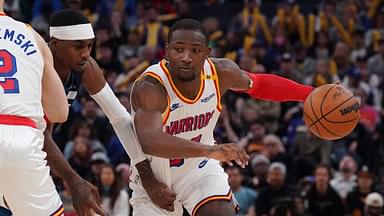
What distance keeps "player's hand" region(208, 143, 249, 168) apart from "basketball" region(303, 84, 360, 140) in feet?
4.93

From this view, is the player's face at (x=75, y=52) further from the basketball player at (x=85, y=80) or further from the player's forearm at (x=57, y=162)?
the player's forearm at (x=57, y=162)

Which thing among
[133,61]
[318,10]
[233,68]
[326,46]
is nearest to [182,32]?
[233,68]

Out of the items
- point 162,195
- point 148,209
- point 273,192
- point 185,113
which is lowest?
point 273,192

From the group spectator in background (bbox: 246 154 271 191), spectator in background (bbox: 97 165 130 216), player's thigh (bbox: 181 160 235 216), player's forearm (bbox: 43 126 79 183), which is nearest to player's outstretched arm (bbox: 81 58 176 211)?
player's thigh (bbox: 181 160 235 216)

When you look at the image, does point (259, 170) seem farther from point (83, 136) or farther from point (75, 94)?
point (75, 94)

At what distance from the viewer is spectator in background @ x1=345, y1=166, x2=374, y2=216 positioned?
11.6 meters

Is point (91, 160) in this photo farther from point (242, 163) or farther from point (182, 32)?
A: point (242, 163)

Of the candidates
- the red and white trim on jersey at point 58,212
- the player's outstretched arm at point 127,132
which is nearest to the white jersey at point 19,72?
the red and white trim on jersey at point 58,212

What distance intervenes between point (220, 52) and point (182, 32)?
30.9ft

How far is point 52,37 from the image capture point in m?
6.27

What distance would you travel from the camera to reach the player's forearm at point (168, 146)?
19.0 ft

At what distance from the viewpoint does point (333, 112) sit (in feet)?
22.2

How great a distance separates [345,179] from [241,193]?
150 centimetres

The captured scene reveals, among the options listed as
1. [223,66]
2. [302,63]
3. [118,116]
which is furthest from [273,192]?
[118,116]
